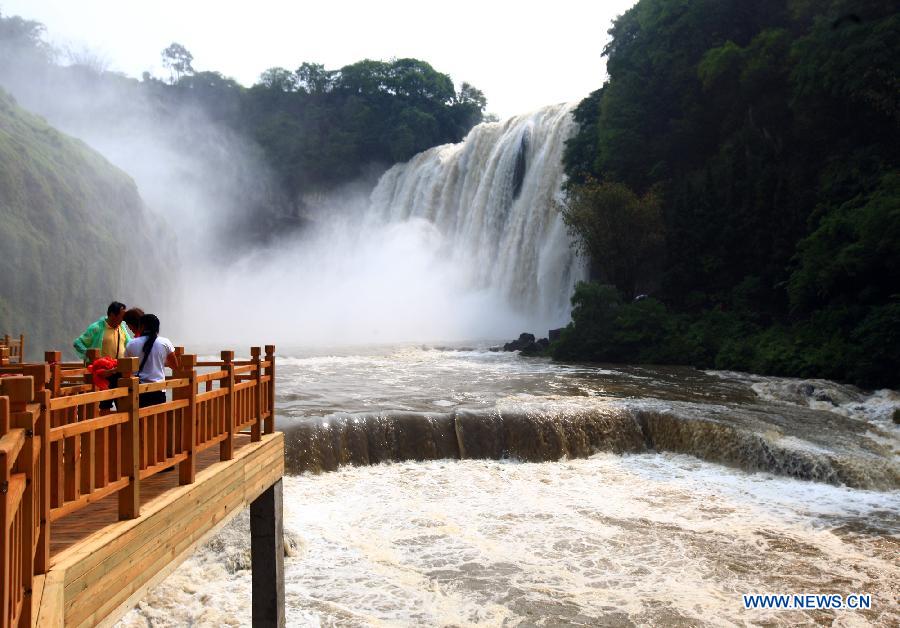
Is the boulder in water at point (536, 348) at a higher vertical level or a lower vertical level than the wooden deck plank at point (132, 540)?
higher

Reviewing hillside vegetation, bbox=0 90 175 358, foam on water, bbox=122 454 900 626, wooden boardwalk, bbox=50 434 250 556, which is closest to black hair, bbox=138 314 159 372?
wooden boardwalk, bbox=50 434 250 556

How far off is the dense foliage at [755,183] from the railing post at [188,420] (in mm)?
17641

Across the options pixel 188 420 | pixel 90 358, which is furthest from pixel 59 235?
pixel 188 420

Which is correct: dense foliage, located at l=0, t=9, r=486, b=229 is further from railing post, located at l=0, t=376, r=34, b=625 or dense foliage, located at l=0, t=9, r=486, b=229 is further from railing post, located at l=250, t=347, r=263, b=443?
railing post, located at l=0, t=376, r=34, b=625

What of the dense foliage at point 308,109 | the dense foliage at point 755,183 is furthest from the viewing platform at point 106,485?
the dense foliage at point 308,109

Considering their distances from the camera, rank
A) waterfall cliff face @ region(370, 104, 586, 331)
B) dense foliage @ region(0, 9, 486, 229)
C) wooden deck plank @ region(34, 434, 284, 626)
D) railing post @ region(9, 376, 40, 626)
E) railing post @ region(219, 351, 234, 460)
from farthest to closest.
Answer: dense foliage @ region(0, 9, 486, 229) < waterfall cliff face @ region(370, 104, 586, 331) < railing post @ region(219, 351, 234, 460) < wooden deck plank @ region(34, 434, 284, 626) < railing post @ region(9, 376, 40, 626)

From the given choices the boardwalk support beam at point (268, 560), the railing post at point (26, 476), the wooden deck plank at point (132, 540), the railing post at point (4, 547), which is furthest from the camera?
the boardwalk support beam at point (268, 560)

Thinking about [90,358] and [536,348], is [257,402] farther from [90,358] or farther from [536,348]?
[536,348]

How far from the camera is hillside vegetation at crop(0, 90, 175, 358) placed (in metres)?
22.9

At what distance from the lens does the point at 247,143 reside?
198 ft

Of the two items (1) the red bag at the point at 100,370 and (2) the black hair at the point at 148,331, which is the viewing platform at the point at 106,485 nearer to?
(1) the red bag at the point at 100,370

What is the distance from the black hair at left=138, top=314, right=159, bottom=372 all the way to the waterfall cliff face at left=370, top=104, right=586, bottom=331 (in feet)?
90.5

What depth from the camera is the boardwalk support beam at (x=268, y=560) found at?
6254 mm

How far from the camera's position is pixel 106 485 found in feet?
11.9
